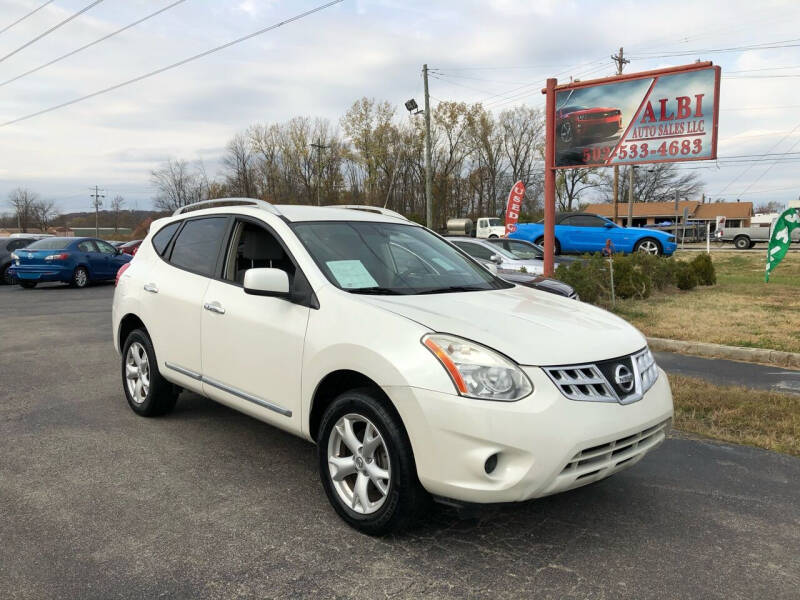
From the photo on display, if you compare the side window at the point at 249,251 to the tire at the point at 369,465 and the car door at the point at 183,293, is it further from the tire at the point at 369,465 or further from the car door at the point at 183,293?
the tire at the point at 369,465

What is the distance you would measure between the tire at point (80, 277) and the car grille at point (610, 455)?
63.0 feet

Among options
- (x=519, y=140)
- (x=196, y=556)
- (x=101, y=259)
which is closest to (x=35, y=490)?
(x=196, y=556)

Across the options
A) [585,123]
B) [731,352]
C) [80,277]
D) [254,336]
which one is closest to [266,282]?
[254,336]


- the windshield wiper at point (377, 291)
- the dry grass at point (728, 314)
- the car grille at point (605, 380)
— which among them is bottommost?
the dry grass at point (728, 314)

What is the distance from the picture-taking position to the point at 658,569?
113 inches

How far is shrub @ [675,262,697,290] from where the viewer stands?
47.3 ft

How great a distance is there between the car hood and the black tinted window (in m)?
1.68

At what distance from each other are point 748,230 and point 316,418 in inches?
1728

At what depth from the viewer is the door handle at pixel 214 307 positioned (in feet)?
13.6

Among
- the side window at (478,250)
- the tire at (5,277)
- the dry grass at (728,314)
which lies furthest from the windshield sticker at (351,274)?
the tire at (5,277)

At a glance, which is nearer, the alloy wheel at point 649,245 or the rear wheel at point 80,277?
the rear wheel at point 80,277

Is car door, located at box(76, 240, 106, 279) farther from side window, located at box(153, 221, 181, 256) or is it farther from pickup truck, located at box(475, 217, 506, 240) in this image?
pickup truck, located at box(475, 217, 506, 240)

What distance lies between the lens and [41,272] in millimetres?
18266

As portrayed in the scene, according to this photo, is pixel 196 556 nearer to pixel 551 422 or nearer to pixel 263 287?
pixel 263 287
